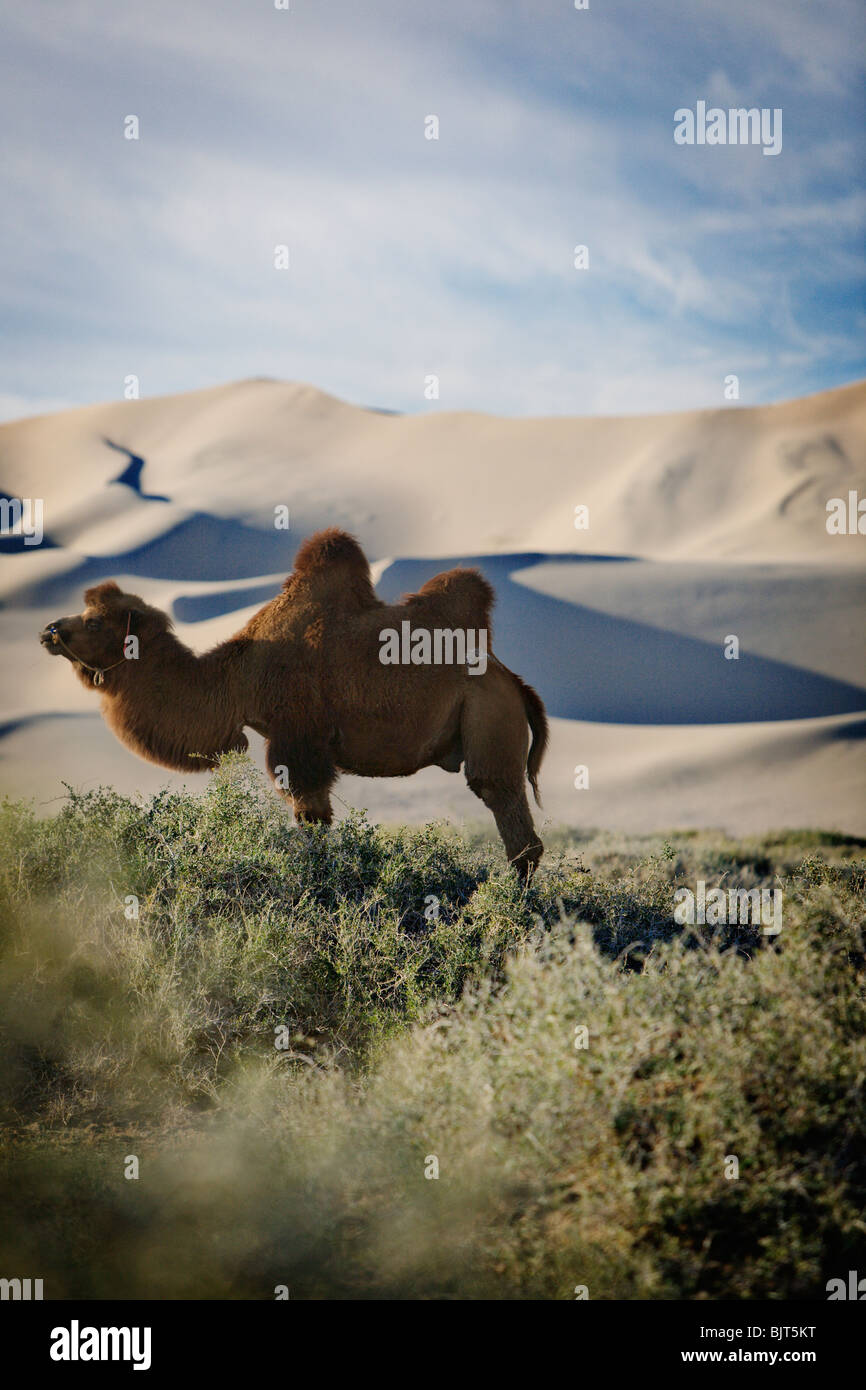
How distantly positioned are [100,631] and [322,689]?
1629 mm

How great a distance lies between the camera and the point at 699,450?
202ft

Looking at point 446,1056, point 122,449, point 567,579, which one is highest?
point 122,449

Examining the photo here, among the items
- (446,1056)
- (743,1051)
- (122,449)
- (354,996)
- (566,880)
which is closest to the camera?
(743,1051)

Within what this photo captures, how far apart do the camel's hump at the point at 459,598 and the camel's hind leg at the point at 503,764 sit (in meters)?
0.56

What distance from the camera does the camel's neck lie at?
7.29 meters

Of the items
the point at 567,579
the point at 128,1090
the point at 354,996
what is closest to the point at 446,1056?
the point at 354,996

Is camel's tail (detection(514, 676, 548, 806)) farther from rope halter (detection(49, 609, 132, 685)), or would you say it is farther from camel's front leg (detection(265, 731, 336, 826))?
rope halter (detection(49, 609, 132, 685))

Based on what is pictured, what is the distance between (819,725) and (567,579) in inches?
569

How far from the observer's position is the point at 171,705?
730 cm

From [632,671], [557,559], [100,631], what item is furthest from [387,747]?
[557,559]

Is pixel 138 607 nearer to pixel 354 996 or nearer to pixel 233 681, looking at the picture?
pixel 233 681

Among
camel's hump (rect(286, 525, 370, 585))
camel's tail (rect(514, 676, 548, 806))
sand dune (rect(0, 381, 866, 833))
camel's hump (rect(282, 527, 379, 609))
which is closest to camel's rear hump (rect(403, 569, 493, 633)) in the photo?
camel's hump (rect(282, 527, 379, 609))

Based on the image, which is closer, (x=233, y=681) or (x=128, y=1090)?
(x=128, y=1090)

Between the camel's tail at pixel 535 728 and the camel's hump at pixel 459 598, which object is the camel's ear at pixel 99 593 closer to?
the camel's hump at pixel 459 598
